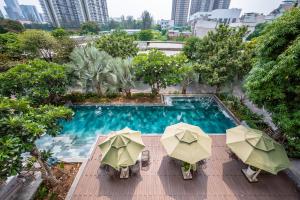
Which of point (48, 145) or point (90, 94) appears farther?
point (90, 94)

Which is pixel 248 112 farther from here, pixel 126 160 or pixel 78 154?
pixel 78 154

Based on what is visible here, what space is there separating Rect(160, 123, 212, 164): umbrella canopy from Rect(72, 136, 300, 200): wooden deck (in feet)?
4.73

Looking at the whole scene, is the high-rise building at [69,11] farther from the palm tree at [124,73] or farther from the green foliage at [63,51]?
the palm tree at [124,73]

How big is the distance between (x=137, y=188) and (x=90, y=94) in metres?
12.5

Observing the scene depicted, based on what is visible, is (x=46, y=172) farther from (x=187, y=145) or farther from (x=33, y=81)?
(x=33, y=81)

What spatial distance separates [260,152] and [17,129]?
32.0 ft

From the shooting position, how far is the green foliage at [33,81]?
1173 centimetres

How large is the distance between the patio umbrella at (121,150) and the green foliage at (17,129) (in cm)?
240

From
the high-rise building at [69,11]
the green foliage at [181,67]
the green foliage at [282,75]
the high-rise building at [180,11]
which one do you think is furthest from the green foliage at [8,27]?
the high-rise building at [180,11]

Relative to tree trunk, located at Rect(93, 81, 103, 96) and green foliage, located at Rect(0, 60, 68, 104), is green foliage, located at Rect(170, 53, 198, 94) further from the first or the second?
green foliage, located at Rect(0, 60, 68, 104)

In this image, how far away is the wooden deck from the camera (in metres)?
6.88

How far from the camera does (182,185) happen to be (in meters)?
7.30

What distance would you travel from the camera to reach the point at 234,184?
290 inches

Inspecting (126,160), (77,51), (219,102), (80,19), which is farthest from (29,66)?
(80,19)
